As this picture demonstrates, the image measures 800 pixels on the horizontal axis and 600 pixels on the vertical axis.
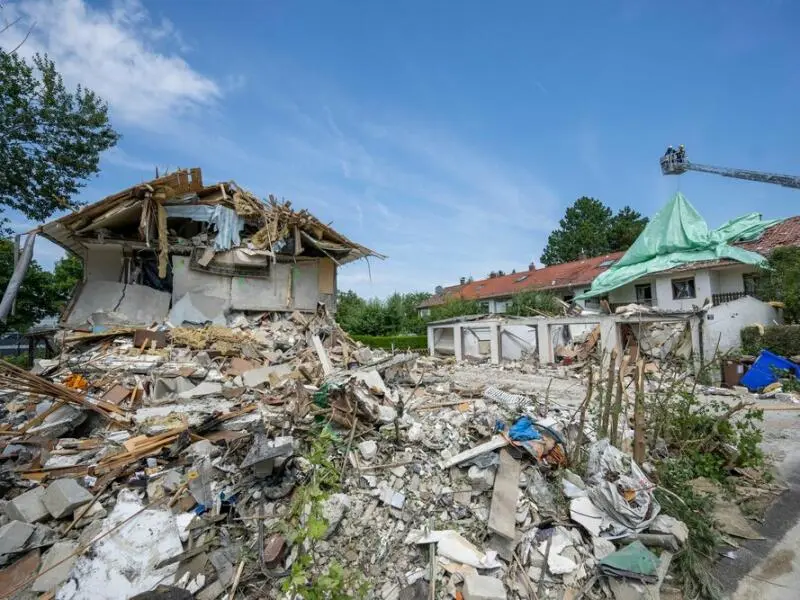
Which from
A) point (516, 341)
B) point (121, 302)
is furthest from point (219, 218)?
point (516, 341)

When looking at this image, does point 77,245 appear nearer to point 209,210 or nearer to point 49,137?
point 209,210

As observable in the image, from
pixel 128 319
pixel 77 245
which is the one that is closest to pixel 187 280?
pixel 128 319

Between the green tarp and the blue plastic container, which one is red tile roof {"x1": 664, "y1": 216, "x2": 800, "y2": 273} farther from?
the blue plastic container

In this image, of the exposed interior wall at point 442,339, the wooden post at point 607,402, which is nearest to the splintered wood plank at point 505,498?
the wooden post at point 607,402

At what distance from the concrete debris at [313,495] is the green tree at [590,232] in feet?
114

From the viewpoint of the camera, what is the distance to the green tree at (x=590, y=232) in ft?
116

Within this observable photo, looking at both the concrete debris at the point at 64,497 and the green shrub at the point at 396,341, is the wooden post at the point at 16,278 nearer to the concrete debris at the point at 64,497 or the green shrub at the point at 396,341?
the concrete debris at the point at 64,497

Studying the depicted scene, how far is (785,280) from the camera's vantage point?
13266 mm

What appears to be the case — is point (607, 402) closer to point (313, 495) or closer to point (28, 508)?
point (313, 495)

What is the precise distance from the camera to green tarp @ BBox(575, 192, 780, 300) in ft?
57.7

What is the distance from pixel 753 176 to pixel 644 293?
9.70m

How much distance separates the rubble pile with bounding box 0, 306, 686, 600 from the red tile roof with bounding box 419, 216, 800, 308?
1794cm

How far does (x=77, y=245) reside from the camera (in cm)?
1046

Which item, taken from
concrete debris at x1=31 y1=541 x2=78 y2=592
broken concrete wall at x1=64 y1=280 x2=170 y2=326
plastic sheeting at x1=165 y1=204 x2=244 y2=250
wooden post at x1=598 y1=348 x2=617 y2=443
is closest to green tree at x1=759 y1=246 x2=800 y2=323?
wooden post at x1=598 y1=348 x2=617 y2=443
